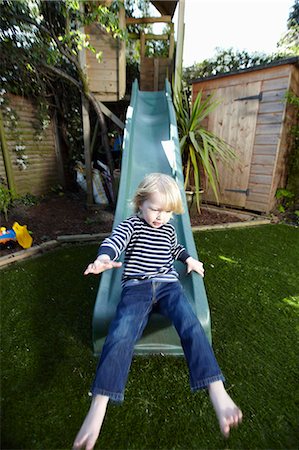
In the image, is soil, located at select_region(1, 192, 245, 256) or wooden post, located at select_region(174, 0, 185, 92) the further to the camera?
wooden post, located at select_region(174, 0, 185, 92)

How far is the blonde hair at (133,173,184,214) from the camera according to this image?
1.29m

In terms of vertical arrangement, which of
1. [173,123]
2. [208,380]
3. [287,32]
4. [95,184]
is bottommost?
[208,380]

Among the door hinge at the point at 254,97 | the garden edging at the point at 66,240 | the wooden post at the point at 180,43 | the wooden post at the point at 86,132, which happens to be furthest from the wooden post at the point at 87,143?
the door hinge at the point at 254,97

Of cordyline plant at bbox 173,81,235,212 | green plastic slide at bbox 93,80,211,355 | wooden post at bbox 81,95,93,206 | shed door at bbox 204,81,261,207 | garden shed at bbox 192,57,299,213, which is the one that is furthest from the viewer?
wooden post at bbox 81,95,93,206

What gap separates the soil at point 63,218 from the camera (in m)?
2.93

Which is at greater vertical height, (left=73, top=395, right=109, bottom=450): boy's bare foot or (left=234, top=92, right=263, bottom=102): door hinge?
(left=234, top=92, right=263, bottom=102): door hinge

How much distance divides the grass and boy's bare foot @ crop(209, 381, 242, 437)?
0.22 m

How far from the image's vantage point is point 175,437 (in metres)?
0.99

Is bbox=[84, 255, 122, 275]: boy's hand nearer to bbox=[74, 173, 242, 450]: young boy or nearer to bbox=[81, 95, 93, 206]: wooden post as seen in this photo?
bbox=[74, 173, 242, 450]: young boy

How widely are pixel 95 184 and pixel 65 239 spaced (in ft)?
4.86

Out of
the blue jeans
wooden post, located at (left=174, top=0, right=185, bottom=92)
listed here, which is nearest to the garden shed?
wooden post, located at (left=174, top=0, right=185, bottom=92)

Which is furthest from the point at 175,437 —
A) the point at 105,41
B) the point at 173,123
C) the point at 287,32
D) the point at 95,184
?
the point at 287,32

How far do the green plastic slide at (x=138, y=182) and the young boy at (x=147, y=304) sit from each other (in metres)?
0.12

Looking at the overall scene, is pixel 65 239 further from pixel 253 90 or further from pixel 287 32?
pixel 287 32
